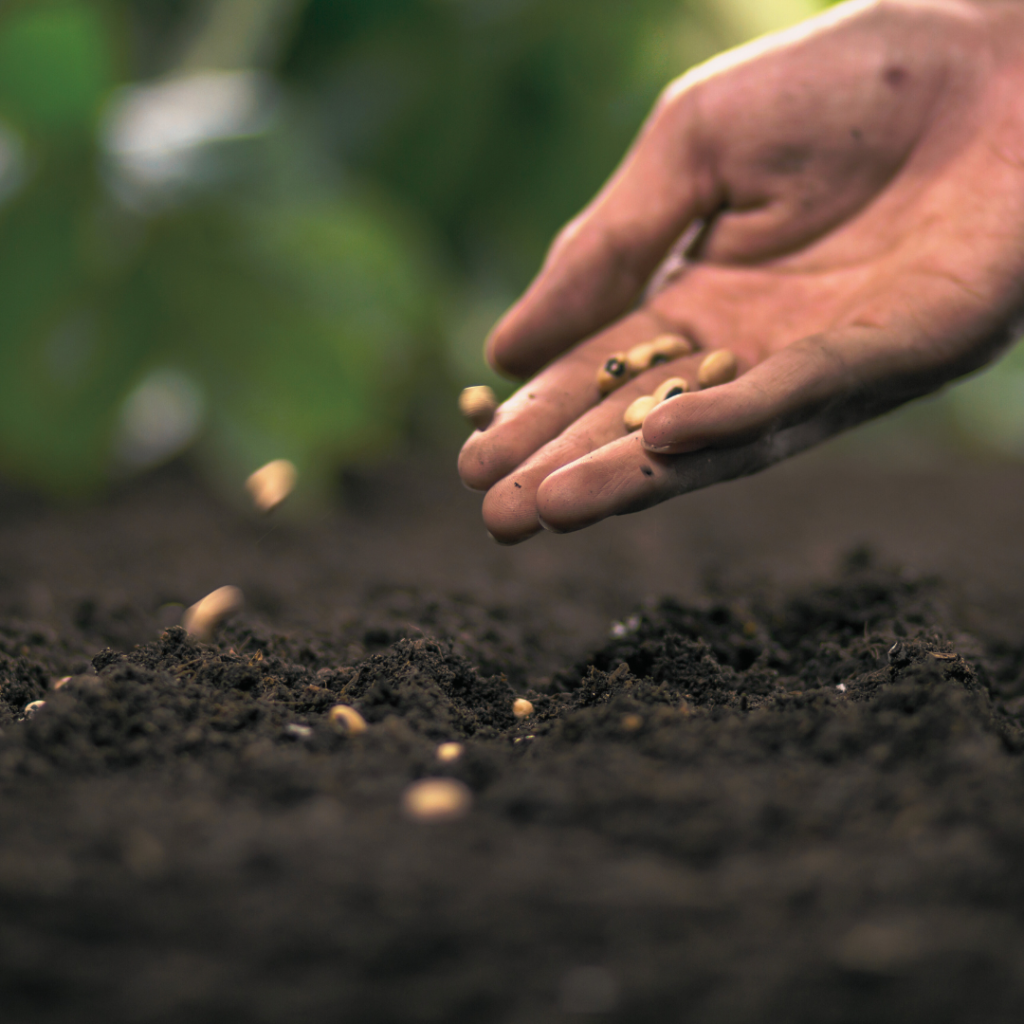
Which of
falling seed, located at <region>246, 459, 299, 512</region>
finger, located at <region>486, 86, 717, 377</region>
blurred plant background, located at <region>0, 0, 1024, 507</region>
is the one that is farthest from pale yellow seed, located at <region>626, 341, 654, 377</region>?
blurred plant background, located at <region>0, 0, 1024, 507</region>

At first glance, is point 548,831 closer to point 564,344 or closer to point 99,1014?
point 99,1014

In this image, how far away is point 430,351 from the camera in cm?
369

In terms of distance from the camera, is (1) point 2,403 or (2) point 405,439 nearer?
(1) point 2,403

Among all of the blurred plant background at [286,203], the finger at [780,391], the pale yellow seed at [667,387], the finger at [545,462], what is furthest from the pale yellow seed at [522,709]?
the blurred plant background at [286,203]

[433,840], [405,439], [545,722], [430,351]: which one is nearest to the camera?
[433,840]

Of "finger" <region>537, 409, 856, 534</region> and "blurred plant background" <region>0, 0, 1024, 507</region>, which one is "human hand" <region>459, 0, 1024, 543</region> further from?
"blurred plant background" <region>0, 0, 1024, 507</region>

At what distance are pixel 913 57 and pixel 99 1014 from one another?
1638 millimetres

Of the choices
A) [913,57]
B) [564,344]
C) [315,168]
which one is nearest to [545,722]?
[564,344]

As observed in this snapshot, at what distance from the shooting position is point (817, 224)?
1.56 meters

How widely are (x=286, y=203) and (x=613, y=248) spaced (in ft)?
6.37

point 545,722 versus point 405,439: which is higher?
point 405,439

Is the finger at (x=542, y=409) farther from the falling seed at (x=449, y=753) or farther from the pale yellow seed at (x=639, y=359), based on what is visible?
the falling seed at (x=449, y=753)

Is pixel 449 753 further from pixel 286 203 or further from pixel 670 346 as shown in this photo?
pixel 286 203

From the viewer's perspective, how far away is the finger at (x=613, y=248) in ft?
4.67
